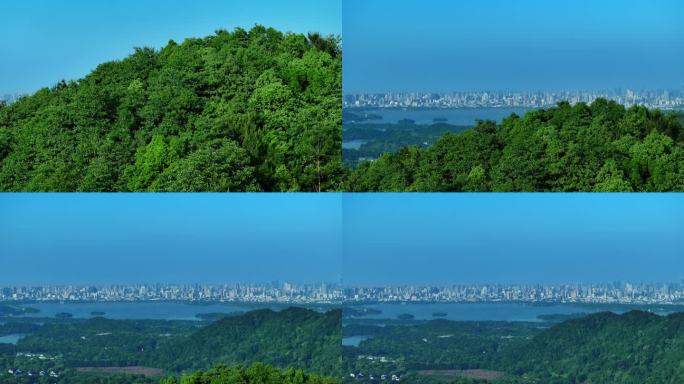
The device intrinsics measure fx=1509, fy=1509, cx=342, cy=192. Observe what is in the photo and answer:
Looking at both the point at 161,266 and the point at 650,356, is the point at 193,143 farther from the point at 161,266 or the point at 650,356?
Result: the point at 650,356

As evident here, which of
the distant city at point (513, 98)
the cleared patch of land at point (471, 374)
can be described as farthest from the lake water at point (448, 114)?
the cleared patch of land at point (471, 374)

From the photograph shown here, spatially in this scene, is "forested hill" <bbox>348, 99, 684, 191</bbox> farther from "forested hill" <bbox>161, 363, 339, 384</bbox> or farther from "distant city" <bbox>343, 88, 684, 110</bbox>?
"forested hill" <bbox>161, 363, 339, 384</bbox>

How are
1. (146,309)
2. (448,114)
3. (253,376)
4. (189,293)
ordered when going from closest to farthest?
(253,376)
(189,293)
(146,309)
(448,114)

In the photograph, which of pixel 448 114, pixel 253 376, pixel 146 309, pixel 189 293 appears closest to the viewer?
pixel 253 376

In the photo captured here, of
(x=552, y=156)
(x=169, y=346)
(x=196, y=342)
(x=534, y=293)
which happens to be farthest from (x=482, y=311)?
(x=169, y=346)

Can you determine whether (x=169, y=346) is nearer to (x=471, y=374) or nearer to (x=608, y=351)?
(x=471, y=374)

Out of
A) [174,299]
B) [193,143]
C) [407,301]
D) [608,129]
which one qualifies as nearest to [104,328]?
[174,299]

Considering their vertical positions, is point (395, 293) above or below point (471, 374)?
above

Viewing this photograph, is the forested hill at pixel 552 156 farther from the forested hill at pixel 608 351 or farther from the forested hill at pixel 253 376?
the forested hill at pixel 253 376
